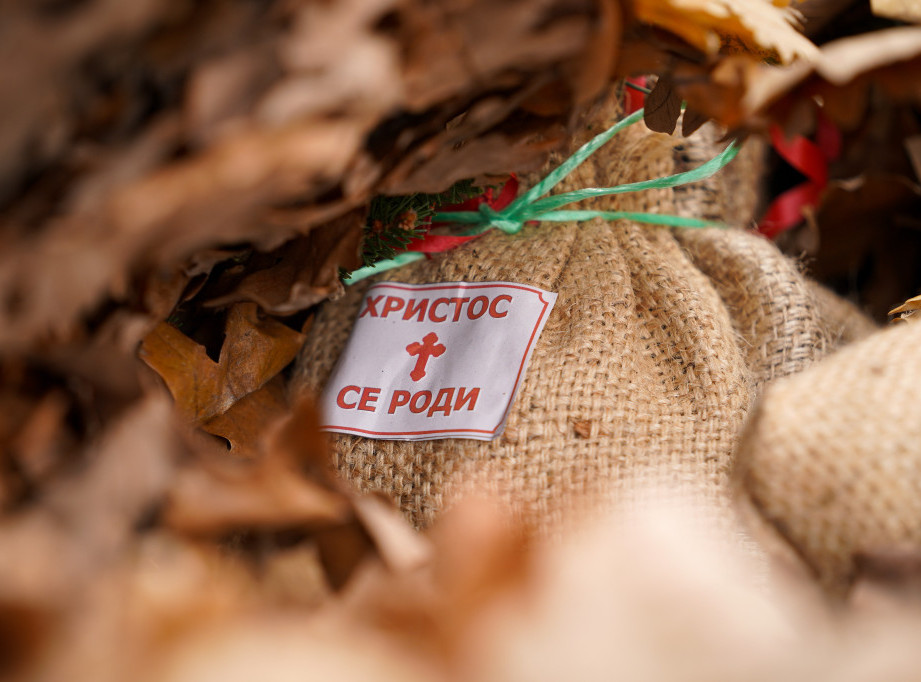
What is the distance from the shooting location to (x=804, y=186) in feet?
2.80

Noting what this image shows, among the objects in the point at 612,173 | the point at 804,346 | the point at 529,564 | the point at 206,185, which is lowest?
the point at 804,346

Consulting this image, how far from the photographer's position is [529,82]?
13.2 inches

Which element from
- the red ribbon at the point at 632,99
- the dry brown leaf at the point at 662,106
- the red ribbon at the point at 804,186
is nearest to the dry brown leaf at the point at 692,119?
the dry brown leaf at the point at 662,106

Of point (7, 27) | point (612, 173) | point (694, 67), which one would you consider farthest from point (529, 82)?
point (612, 173)

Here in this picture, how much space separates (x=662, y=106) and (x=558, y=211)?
22cm

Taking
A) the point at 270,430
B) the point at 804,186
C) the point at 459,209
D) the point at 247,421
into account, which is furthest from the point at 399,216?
the point at 804,186

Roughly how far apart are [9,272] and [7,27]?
0.24ft

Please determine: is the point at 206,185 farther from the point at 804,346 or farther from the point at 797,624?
the point at 804,346

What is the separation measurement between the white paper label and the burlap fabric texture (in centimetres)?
1

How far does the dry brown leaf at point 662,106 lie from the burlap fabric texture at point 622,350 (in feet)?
0.57

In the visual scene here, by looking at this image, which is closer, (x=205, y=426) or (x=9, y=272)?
(x=9, y=272)

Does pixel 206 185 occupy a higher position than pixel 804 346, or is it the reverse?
pixel 206 185

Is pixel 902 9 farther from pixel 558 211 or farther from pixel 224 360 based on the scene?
pixel 224 360

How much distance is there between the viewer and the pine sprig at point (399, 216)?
1.78ft
